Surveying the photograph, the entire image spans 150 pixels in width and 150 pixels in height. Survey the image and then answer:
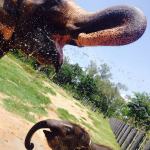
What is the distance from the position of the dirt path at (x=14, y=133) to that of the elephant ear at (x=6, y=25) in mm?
5394

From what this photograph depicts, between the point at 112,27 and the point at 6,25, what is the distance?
79 centimetres

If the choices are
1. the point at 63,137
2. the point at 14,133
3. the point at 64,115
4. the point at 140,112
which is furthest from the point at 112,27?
the point at 140,112

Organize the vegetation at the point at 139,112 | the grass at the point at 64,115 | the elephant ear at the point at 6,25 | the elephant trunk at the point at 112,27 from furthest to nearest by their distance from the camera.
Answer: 1. the vegetation at the point at 139,112
2. the grass at the point at 64,115
3. the elephant ear at the point at 6,25
4. the elephant trunk at the point at 112,27

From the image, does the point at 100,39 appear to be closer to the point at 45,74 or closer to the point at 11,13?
the point at 11,13

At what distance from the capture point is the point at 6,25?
2867mm

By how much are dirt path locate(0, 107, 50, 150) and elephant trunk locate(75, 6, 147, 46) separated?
5.81m

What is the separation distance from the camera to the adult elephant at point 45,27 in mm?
2625

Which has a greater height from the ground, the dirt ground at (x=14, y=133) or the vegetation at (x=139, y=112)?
the dirt ground at (x=14, y=133)

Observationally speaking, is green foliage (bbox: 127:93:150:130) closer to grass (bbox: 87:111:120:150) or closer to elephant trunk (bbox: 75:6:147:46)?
grass (bbox: 87:111:120:150)

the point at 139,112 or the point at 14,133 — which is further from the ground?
the point at 14,133

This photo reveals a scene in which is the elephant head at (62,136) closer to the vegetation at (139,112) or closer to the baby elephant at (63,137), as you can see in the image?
the baby elephant at (63,137)

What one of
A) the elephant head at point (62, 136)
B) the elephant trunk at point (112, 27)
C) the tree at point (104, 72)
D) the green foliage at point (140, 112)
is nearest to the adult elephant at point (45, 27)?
the elephant trunk at point (112, 27)

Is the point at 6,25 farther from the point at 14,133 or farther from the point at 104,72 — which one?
the point at 104,72

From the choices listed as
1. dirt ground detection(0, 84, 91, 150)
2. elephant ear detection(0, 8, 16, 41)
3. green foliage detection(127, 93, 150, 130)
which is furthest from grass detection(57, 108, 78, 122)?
elephant ear detection(0, 8, 16, 41)
